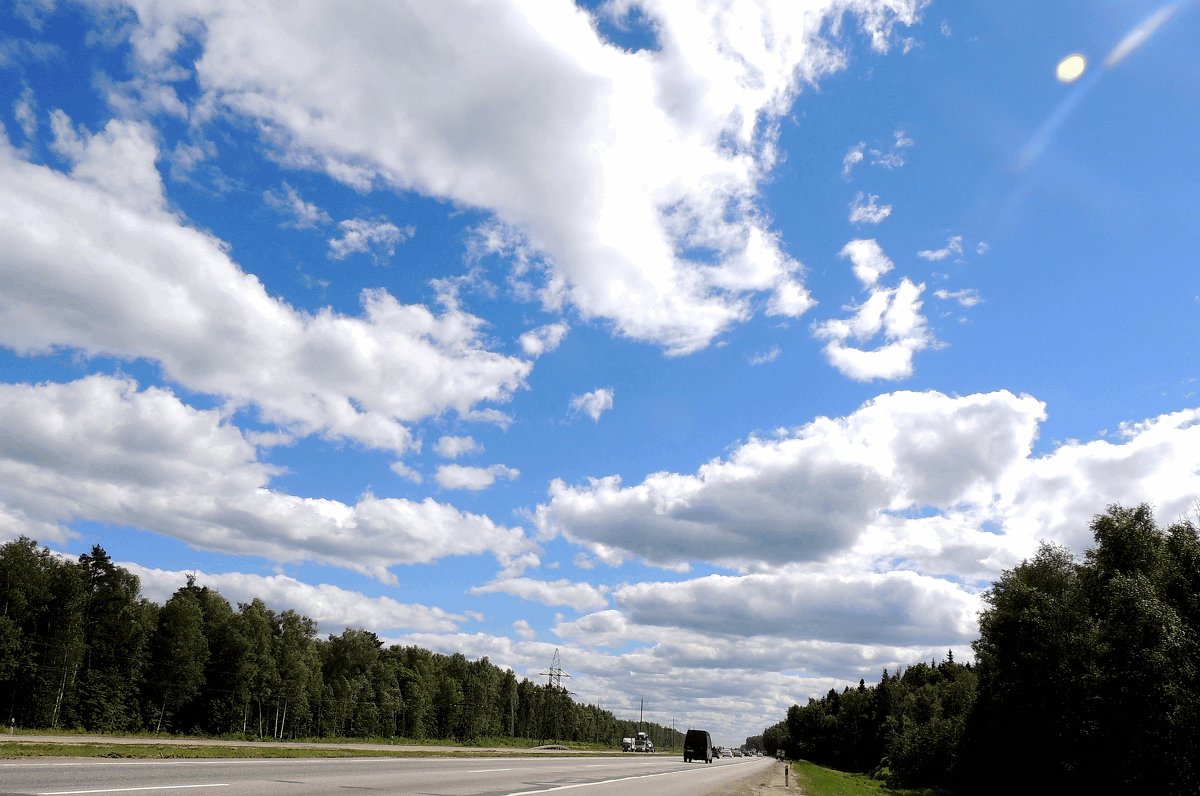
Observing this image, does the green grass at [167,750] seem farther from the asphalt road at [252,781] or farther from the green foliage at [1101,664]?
the green foliage at [1101,664]

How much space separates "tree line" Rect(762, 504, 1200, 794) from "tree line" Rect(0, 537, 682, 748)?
79.9 m

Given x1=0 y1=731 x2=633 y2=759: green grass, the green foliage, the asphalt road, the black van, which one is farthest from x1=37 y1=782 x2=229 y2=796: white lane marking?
the black van

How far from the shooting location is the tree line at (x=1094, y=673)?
3522 cm

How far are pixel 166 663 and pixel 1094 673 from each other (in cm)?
8874

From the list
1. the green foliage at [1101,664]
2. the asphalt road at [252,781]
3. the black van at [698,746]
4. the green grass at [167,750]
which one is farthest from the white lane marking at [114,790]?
the black van at [698,746]

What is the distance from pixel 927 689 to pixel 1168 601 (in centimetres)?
8352

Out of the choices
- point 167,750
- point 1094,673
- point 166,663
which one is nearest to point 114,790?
point 167,750

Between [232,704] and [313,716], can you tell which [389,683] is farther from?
[232,704]

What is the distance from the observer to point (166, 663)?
282ft

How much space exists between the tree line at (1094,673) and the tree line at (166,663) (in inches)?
3146

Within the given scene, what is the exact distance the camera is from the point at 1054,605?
4666 cm

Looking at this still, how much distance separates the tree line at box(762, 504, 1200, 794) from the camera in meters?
35.2

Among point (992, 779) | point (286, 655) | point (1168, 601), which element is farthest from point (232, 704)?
point (1168, 601)

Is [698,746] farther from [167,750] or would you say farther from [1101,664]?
[167,750]
